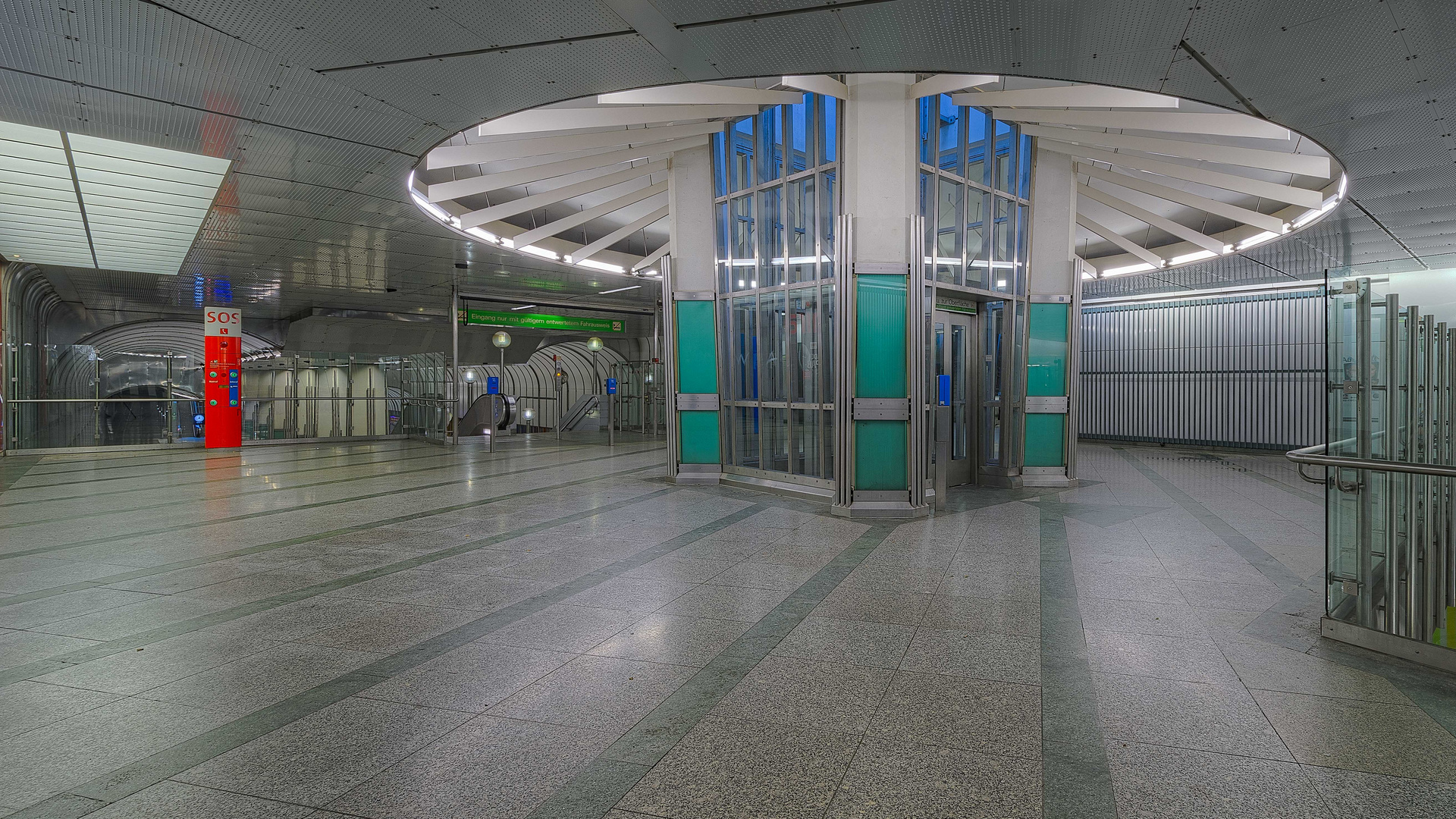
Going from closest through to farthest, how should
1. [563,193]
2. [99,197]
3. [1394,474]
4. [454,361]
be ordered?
[1394,474] → [99,197] → [563,193] → [454,361]

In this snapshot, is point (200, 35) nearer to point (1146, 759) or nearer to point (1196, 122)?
point (1146, 759)

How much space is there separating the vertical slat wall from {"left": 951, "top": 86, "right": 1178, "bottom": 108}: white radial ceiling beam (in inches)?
467

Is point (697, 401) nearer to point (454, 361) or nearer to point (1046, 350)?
point (1046, 350)

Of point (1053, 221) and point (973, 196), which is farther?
point (1053, 221)

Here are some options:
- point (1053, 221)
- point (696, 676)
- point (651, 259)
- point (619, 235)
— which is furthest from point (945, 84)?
point (651, 259)

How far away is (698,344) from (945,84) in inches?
184

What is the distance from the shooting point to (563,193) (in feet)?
41.0

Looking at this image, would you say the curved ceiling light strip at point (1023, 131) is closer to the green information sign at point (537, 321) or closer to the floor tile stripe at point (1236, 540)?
the floor tile stripe at point (1236, 540)

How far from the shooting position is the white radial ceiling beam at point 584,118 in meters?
9.11

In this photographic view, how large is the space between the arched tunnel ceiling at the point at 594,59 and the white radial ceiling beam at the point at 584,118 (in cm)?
118

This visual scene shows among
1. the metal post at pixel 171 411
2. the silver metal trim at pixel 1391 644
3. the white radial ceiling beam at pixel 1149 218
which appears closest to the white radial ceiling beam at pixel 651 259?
the white radial ceiling beam at pixel 1149 218

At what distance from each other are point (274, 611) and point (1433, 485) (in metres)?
6.88

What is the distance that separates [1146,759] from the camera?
294cm

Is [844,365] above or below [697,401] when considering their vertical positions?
above
